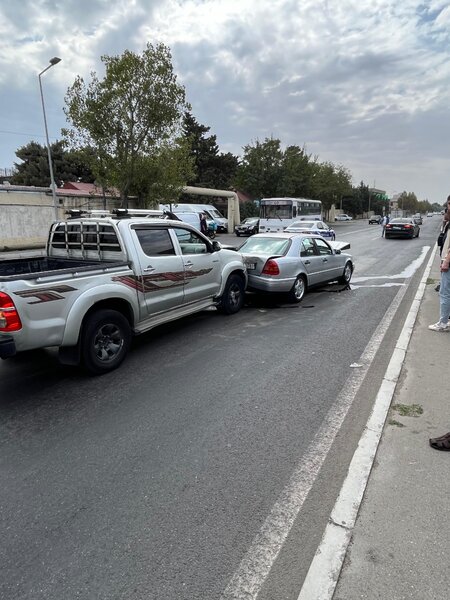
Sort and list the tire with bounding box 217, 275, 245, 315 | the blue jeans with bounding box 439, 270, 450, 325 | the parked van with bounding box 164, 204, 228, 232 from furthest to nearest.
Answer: the parked van with bounding box 164, 204, 228, 232 < the tire with bounding box 217, 275, 245, 315 < the blue jeans with bounding box 439, 270, 450, 325

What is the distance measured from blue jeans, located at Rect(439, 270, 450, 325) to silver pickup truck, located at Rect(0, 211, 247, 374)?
11.2 feet

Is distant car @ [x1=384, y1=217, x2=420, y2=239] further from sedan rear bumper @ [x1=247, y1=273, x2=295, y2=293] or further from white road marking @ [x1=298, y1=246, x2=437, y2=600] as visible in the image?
white road marking @ [x1=298, y1=246, x2=437, y2=600]

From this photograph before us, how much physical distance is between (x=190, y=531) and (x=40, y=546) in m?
0.87

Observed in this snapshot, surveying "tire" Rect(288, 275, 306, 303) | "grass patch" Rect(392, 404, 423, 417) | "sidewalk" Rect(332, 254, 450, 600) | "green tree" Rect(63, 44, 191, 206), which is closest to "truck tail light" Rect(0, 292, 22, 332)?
"sidewalk" Rect(332, 254, 450, 600)

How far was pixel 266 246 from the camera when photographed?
905cm

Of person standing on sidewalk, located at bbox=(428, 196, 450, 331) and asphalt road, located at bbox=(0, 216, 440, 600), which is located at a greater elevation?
person standing on sidewalk, located at bbox=(428, 196, 450, 331)

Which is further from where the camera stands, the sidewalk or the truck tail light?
the truck tail light

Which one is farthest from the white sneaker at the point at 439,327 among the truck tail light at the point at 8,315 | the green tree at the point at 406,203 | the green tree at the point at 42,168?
the green tree at the point at 406,203

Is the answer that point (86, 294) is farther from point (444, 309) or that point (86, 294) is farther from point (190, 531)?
point (444, 309)

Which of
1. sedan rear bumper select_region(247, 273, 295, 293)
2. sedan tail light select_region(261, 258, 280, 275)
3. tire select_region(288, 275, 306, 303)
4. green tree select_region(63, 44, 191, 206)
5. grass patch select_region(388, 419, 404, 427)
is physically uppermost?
green tree select_region(63, 44, 191, 206)

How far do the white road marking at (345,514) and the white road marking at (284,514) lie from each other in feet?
0.32

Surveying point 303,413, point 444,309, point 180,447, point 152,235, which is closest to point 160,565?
point 180,447

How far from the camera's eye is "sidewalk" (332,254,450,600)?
2145 mm

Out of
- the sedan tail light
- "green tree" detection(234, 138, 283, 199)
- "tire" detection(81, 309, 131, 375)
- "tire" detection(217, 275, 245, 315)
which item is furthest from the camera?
"green tree" detection(234, 138, 283, 199)
